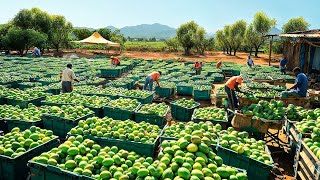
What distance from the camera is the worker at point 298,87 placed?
1014cm

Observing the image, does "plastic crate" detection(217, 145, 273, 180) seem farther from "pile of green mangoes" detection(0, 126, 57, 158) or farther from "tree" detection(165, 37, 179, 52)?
"tree" detection(165, 37, 179, 52)

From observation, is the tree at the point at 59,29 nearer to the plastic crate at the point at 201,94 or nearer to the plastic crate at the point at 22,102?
the plastic crate at the point at 201,94

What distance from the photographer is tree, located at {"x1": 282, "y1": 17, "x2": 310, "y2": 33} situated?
47.3 metres

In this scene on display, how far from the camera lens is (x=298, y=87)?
10633mm

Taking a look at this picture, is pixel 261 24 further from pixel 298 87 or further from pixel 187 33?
pixel 298 87

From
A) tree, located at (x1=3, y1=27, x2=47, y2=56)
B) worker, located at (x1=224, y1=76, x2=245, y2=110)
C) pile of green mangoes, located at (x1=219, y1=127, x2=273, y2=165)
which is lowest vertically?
pile of green mangoes, located at (x1=219, y1=127, x2=273, y2=165)

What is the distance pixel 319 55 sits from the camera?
22.1 metres

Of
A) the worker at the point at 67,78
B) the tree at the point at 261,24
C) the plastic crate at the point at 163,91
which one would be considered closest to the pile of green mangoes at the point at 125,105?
the worker at the point at 67,78

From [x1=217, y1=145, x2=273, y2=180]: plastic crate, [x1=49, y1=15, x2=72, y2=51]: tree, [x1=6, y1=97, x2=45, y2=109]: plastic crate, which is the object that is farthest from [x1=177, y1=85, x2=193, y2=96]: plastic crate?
[x1=49, y1=15, x2=72, y2=51]: tree

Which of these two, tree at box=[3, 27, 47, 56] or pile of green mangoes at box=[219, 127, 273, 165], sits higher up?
tree at box=[3, 27, 47, 56]

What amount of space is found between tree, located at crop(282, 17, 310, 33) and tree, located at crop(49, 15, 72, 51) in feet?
131

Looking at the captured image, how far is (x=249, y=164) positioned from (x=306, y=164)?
3.95 ft

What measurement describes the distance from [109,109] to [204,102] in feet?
21.4

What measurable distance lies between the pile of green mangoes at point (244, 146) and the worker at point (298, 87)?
4785 millimetres
